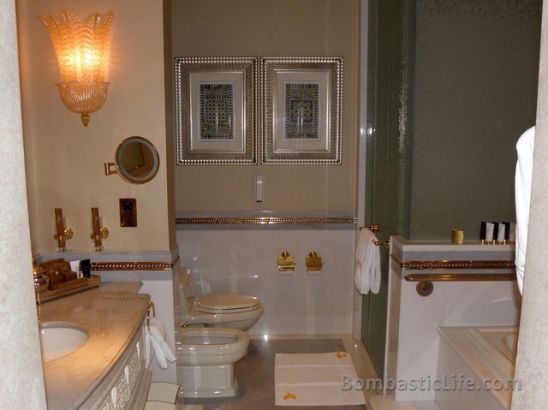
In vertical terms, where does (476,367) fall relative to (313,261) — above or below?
below

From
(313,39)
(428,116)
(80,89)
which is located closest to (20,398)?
(80,89)

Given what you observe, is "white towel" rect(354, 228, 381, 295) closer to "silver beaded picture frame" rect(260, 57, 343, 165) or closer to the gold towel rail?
the gold towel rail

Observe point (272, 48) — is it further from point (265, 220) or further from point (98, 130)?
point (98, 130)

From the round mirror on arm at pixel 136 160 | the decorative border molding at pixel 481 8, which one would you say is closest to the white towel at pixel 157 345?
the round mirror on arm at pixel 136 160

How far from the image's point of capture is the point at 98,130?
2199 millimetres

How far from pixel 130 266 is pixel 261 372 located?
136 centimetres

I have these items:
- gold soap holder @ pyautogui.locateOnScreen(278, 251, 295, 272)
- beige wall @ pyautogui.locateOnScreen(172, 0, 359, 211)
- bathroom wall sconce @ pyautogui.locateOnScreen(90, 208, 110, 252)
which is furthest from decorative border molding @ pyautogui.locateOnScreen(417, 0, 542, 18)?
gold soap holder @ pyautogui.locateOnScreen(278, 251, 295, 272)

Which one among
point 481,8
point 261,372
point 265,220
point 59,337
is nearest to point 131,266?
point 59,337

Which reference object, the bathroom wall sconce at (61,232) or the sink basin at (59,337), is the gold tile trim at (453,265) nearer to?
the sink basin at (59,337)

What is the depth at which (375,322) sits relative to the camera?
3090 millimetres

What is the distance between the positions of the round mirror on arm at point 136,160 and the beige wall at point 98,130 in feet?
0.10

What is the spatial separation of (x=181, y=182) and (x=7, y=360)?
3.02m

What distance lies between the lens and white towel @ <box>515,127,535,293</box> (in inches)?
25.5

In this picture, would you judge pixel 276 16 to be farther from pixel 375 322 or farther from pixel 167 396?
pixel 167 396
